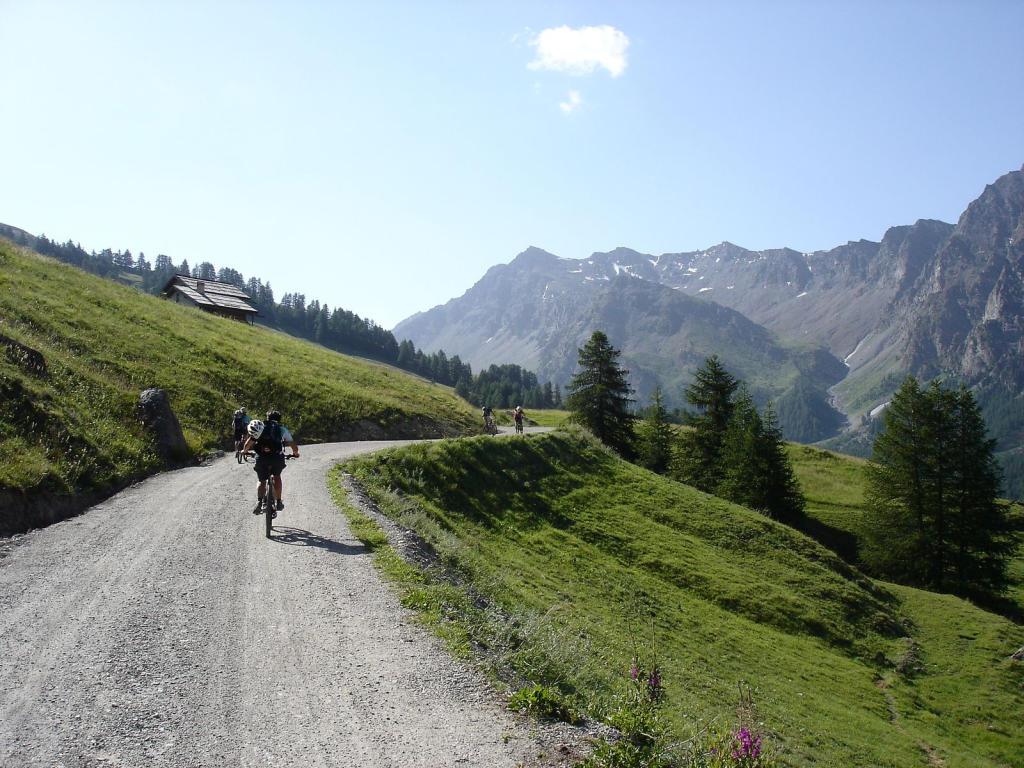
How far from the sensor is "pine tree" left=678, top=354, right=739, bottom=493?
54.5m

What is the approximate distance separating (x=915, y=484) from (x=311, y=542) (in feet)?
151

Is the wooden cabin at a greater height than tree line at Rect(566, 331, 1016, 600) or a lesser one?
greater

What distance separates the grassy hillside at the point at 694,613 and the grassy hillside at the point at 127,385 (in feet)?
30.0

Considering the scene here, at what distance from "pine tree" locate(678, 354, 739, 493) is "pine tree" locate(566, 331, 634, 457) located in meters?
6.31

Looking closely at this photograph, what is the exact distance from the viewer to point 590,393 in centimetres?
5531

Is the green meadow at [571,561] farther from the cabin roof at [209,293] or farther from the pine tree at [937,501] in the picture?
the cabin roof at [209,293]

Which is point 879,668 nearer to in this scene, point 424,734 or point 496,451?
point 496,451

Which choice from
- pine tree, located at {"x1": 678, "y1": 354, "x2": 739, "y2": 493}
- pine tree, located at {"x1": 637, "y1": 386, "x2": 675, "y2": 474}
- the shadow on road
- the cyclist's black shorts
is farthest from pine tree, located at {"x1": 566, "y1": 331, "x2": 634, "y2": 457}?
the shadow on road

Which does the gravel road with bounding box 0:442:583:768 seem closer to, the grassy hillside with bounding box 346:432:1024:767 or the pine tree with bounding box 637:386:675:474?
the grassy hillside with bounding box 346:432:1024:767

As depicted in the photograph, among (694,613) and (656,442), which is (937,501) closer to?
(656,442)

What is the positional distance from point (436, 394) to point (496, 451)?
2284 cm

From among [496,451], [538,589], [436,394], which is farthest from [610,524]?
[436,394]

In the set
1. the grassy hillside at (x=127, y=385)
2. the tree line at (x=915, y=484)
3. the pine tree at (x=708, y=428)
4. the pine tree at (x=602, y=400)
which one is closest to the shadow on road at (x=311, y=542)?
the grassy hillside at (x=127, y=385)

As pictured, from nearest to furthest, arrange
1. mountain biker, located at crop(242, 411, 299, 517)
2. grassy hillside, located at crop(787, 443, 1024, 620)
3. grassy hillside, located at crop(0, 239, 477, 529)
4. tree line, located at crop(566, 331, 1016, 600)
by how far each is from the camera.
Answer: mountain biker, located at crop(242, 411, 299, 517), grassy hillside, located at crop(0, 239, 477, 529), tree line, located at crop(566, 331, 1016, 600), grassy hillside, located at crop(787, 443, 1024, 620)
